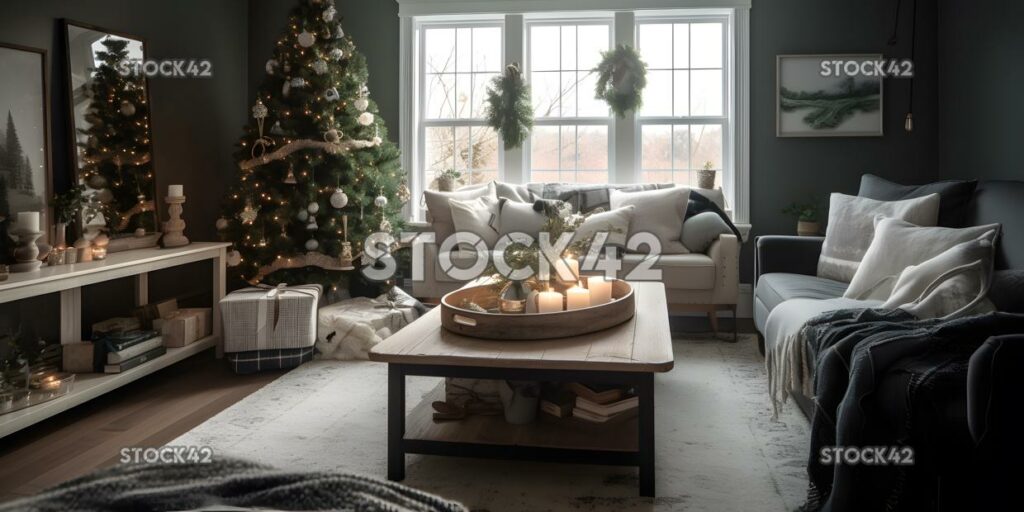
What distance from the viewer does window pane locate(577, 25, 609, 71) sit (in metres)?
5.54

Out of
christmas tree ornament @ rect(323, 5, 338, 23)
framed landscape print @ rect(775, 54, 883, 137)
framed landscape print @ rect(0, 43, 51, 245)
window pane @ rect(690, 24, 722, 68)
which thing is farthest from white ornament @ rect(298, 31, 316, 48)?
framed landscape print @ rect(775, 54, 883, 137)

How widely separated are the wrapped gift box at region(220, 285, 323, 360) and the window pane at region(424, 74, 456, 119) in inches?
91.1

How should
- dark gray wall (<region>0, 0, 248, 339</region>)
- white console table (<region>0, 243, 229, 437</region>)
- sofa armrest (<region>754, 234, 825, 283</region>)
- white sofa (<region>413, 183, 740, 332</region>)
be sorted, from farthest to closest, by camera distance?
white sofa (<region>413, 183, 740, 332</region>), sofa armrest (<region>754, 234, 825, 283</region>), dark gray wall (<region>0, 0, 248, 339</region>), white console table (<region>0, 243, 229, 437</region>)

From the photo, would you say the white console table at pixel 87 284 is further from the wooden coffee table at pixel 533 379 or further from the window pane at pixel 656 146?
the window pane at pixel 656 146

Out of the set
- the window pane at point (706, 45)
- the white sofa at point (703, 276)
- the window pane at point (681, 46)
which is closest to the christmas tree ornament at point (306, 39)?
the white sofa at point (703, 276)

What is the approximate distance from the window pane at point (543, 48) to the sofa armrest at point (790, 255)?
2.47m

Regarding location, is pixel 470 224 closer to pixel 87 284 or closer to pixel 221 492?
pixel 87 284

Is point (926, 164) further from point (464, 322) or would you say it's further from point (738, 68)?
point (464, 322)

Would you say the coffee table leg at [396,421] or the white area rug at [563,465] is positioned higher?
the coffee table leg at [396,421]

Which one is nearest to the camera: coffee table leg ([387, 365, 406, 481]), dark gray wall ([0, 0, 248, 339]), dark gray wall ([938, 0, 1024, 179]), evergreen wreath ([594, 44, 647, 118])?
coffee table leg ([387, 365, 406, 481])

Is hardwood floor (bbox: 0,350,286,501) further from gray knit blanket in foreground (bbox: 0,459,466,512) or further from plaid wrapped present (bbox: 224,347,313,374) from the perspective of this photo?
gray knit blanket in foreground (bbox: 0,459,466,512)

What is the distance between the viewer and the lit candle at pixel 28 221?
3.03 meters

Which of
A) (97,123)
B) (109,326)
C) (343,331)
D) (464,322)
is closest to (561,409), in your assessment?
(464,322)

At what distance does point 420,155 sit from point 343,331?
2.16 m
